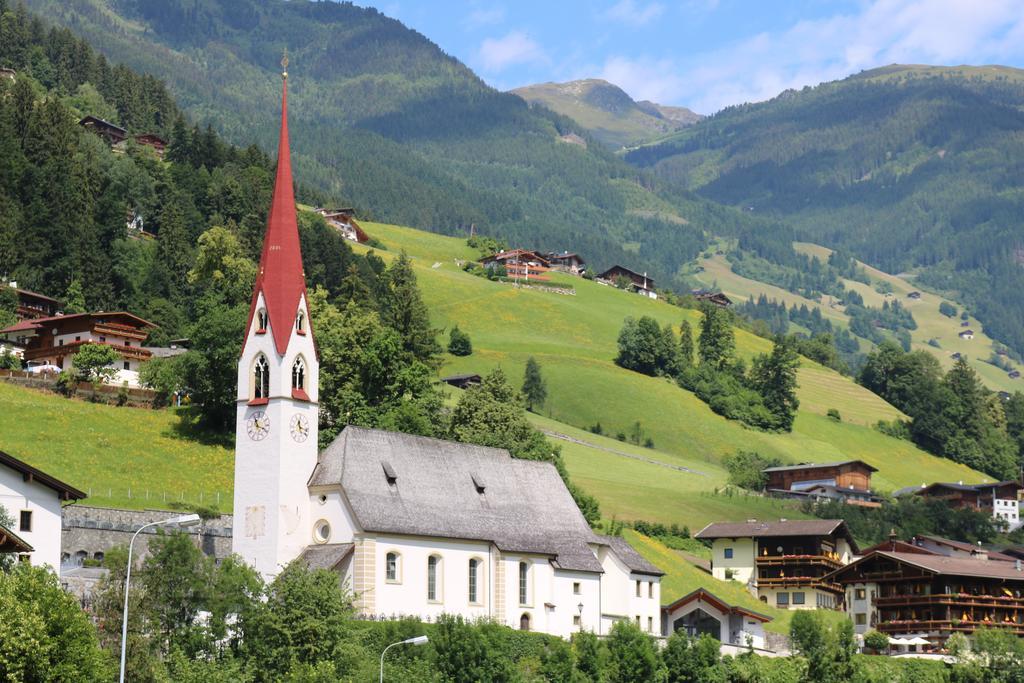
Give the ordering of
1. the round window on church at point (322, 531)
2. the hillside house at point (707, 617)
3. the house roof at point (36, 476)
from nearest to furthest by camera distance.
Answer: the house roof at point (36, 476)
the round window on church at point (322, 531)
the hillside house at point (707, 617)

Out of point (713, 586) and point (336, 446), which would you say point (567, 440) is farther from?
point (336, 446)

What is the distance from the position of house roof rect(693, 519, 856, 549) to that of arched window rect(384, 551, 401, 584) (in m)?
45.9

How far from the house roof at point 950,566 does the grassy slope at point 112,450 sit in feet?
156

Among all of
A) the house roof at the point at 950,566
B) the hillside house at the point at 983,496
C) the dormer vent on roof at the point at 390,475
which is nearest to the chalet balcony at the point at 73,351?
the dormer vent on roof at the point at 390,475

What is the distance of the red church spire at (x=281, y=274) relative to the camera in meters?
82.8

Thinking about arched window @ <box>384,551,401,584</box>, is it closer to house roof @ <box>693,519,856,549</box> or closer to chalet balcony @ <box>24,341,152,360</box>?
house roof @ <box>693,519,856,549</box>

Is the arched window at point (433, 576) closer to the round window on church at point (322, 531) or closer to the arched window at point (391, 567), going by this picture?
the arched window at point (391, 567)

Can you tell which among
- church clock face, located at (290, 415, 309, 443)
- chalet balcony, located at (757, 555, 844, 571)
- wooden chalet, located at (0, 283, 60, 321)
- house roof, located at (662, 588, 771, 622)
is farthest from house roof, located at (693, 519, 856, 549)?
wooden chalet, located at (0, 283, 60, 321)

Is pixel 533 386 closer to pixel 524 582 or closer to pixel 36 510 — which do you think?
pixel 524 582

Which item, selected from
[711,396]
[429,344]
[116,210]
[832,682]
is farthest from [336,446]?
[711,396]

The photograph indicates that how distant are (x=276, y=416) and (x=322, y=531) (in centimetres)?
643

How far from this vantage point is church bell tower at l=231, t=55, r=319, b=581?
80.7 metres

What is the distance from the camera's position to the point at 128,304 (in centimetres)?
14625

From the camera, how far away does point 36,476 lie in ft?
220
